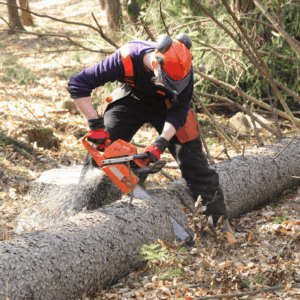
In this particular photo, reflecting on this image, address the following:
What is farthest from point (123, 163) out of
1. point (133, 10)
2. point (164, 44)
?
point (133, 10)

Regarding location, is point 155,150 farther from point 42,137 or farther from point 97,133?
point 42,137

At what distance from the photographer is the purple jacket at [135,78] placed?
2.96m

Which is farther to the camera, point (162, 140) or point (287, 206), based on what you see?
point (287, 206)

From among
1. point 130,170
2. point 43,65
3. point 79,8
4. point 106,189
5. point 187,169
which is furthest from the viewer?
point 79,8

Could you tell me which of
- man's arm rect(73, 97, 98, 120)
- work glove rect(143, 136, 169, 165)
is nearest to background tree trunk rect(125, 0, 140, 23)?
man's arm rect(73, 97, 98, 120)

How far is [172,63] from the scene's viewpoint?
270cm

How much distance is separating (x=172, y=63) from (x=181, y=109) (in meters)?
0.53

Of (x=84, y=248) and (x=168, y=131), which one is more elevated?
(x=168, y=131)

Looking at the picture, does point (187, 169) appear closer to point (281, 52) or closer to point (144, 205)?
point (144, 205)

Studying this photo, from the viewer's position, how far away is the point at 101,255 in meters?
2.42

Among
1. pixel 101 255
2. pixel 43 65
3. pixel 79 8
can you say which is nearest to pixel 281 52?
pixel 101 255

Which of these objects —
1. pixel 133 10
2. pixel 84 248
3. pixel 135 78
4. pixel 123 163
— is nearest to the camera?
pixel 84 248

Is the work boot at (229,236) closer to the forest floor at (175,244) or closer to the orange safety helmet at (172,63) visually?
the forest floor at (175,244)

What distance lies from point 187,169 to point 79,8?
1734 cm
